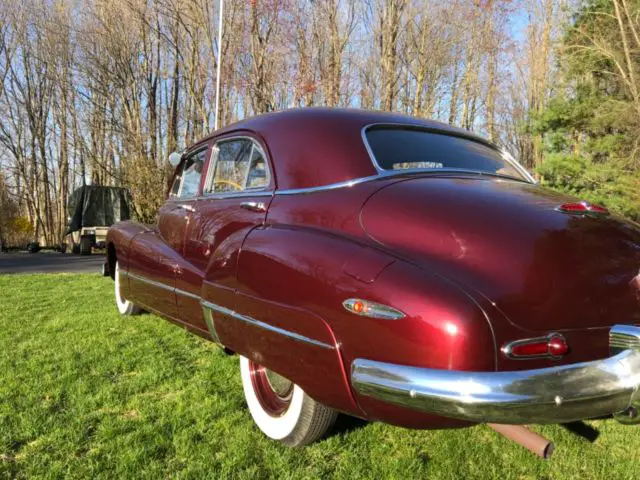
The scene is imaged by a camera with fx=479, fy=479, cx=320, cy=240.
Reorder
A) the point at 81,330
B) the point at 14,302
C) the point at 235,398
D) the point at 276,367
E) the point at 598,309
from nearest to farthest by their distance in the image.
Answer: the point at 598,309
the point at 276,367
the point at 235,398
the point at 81,330
the point at 14,302

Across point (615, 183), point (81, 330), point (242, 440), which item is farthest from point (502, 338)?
point (615, 183)

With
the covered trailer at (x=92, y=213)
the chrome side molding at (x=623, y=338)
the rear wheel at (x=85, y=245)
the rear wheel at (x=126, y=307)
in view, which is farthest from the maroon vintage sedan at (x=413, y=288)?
the covered trailer at (x=92, y=213)

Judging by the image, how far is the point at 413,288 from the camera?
1.65 m

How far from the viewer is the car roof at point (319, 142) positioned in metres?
2.30

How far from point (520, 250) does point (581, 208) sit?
51cm

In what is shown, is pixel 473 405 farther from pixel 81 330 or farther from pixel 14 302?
pixel 14 302

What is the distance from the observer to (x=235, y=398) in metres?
3.01

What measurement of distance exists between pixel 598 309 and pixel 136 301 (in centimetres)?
352

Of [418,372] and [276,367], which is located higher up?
[418,372]

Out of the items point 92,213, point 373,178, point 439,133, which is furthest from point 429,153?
point 92,213

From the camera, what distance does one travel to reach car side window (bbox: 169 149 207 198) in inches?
149

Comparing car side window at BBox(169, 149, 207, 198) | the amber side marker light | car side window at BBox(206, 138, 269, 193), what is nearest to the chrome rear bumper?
the amber side marker light

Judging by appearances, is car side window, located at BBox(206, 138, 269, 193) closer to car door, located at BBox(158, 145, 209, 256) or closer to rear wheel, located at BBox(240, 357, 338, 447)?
car door, located at BBox(158, 145, 209, 256)

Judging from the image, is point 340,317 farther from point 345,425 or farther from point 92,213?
point 92,213
